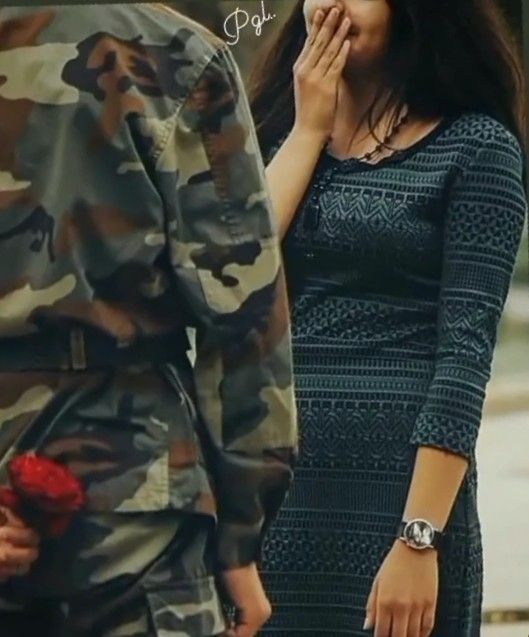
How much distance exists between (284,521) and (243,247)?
0.42 metres

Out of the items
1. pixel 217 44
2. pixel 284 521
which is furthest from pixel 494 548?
pixel 217 44

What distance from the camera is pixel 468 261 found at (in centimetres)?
177

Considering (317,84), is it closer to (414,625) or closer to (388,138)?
(388,138)

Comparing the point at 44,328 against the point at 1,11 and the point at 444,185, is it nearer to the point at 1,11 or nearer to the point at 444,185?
the point at 1,11

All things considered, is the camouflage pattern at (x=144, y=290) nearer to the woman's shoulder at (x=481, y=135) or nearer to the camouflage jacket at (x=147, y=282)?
the camouflage jacket at (x=147, y=282)

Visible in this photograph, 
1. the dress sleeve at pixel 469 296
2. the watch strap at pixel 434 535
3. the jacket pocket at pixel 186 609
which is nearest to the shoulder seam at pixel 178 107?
the dress sleeve at pixel 469 296

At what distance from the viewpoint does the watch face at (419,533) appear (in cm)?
175

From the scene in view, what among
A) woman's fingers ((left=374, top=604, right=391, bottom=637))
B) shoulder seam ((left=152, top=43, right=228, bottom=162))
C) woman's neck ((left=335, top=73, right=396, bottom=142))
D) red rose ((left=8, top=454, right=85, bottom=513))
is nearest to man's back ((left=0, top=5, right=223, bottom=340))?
shoulder seam ((left=152, top=43, right=228, bottom=162))

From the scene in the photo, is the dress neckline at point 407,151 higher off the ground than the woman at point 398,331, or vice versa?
the dress neckline at point 407,151

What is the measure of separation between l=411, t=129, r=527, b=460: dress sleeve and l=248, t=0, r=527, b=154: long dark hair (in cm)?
8

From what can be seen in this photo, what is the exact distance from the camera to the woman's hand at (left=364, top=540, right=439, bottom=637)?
5.75ft

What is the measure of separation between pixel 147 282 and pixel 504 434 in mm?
595

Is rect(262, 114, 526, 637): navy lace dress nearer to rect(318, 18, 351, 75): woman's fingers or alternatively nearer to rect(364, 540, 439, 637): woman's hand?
rect(364, 540, 439, 637): woman's hand

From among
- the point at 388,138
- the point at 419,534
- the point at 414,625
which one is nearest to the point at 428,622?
the point at 414,625
